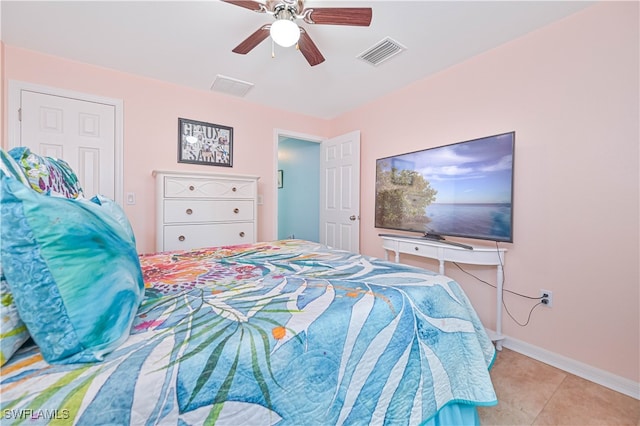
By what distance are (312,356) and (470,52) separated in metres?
2.80

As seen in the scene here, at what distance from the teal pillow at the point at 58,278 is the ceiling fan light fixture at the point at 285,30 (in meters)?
1.48

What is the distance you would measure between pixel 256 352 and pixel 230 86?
10.1 ft

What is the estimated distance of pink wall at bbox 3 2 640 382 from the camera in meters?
1.67

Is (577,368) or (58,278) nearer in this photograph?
(58,278)

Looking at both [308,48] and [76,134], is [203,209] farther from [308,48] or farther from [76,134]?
[308,48]

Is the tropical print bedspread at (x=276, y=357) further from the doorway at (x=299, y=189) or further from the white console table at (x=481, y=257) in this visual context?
the doorway at (x=299, y=189)

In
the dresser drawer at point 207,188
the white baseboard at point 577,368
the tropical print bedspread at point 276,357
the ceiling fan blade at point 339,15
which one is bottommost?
the white baseboard at point 577,368

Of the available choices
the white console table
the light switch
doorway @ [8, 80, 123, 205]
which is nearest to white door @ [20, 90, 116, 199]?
doorway @ [8, 80, 123, 205]

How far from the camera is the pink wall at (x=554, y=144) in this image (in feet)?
5.49

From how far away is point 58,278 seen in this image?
58 cm

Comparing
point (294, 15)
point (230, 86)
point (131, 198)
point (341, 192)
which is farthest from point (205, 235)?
point (294, 15)

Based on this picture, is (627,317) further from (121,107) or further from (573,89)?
(121,107)

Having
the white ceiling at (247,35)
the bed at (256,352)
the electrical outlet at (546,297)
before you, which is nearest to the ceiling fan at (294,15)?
the white ceiling at (247,35)

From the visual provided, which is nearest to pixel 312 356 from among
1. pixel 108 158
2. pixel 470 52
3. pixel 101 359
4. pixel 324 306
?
pixel 324 306
